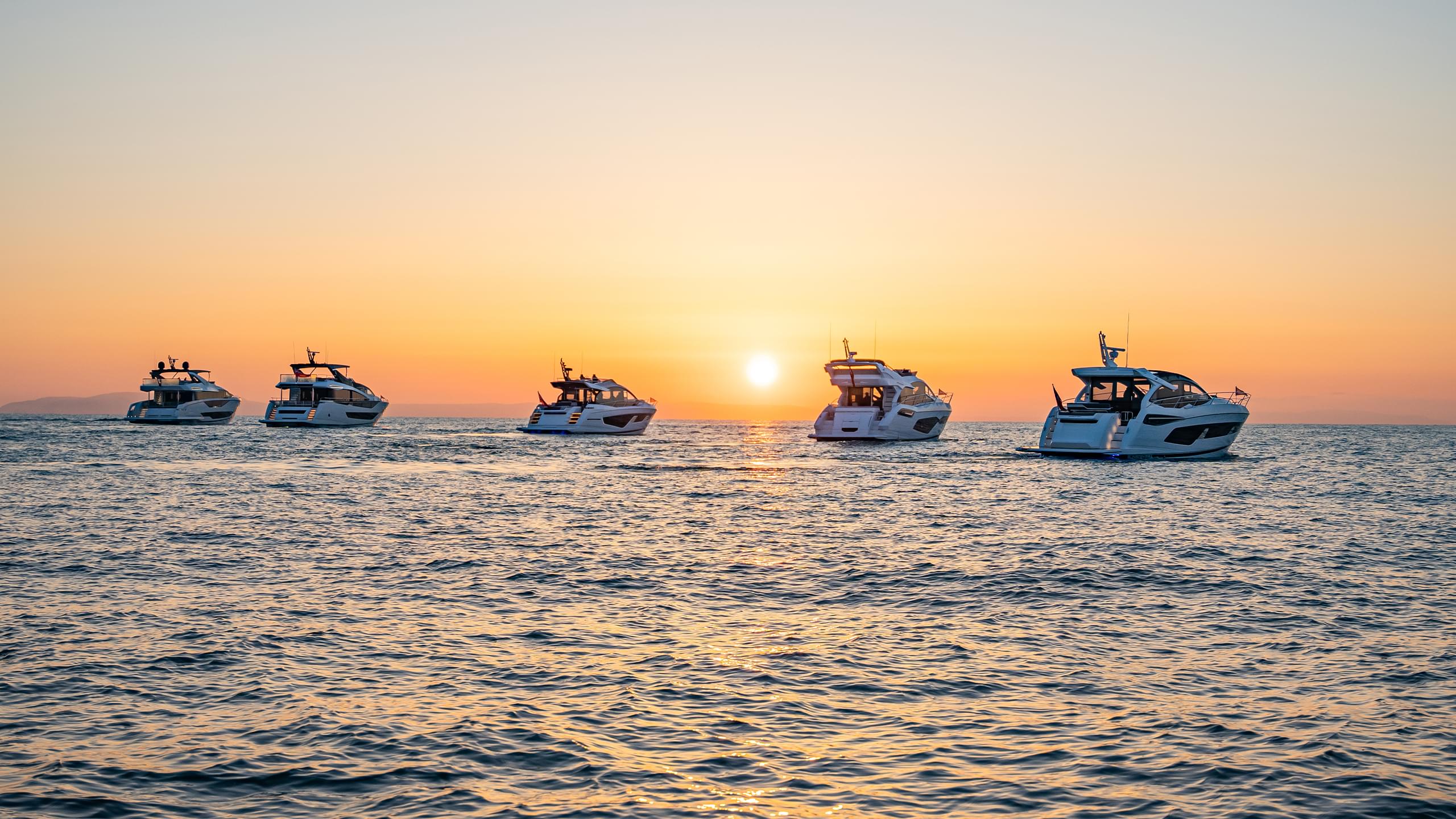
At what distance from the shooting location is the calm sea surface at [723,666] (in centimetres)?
818

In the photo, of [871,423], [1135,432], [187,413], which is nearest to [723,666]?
[1135,432]

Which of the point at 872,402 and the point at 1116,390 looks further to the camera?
the point at 872,402

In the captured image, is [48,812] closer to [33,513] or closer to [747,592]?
[747,592]

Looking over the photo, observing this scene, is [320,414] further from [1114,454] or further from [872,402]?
[1114,454]

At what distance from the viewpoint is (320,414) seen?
385 ft

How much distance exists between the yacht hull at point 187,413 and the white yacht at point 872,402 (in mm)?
81696

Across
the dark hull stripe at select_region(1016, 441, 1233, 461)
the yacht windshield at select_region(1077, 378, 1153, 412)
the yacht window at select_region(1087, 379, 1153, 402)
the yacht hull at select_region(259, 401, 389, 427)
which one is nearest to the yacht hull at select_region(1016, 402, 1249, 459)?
the dark hull stripe at select_region(1016, 441, 1233, 461)

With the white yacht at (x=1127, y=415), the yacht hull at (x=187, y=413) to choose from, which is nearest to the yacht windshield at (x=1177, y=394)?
the white yacht at (x=1127, y=415)

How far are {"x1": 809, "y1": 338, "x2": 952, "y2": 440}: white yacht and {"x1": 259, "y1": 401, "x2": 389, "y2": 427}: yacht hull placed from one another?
203 ft

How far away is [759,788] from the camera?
317 inches

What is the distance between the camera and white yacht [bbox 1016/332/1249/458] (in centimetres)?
5772

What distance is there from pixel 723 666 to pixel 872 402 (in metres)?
73.4

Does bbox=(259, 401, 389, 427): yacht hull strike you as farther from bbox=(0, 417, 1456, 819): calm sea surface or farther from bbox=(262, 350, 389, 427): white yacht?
bbox=(0, 417, 1456, 819): calm sea surface

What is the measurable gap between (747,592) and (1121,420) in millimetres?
47086
